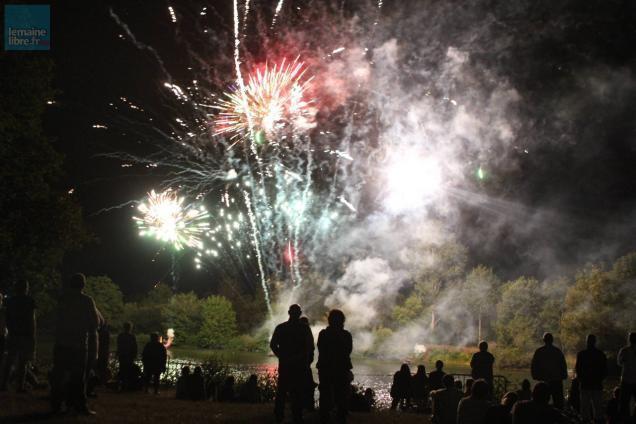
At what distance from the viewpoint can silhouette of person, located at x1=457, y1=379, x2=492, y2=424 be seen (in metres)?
6.96

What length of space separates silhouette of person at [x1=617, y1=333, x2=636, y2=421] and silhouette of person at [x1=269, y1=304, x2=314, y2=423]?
585 centimetres

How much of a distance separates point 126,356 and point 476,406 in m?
9.19

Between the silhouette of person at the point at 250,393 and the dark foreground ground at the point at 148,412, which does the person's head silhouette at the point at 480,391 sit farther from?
the silhouette of person at the point at 250,393

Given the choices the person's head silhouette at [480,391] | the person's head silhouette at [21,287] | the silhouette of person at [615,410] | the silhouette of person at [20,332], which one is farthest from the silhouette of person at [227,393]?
the silhouette of person at [615,410]

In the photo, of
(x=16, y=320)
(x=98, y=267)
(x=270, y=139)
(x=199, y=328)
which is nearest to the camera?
(x=16, y=320)

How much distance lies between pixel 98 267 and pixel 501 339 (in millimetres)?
54786

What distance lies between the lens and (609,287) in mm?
46844

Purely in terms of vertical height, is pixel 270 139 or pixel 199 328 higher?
pixel 270 139

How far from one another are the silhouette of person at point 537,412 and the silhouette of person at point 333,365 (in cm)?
271

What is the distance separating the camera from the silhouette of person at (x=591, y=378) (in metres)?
10.8

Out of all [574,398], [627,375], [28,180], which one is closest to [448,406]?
[627,375]

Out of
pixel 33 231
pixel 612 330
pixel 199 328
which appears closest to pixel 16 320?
pixel 33 231

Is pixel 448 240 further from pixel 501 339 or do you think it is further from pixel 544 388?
pixel 544 388

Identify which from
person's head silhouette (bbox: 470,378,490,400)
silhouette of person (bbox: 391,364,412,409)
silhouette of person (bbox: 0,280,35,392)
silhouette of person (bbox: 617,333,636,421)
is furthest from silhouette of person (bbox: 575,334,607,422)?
silhouette of person (bbox: 0,280,35,392)
